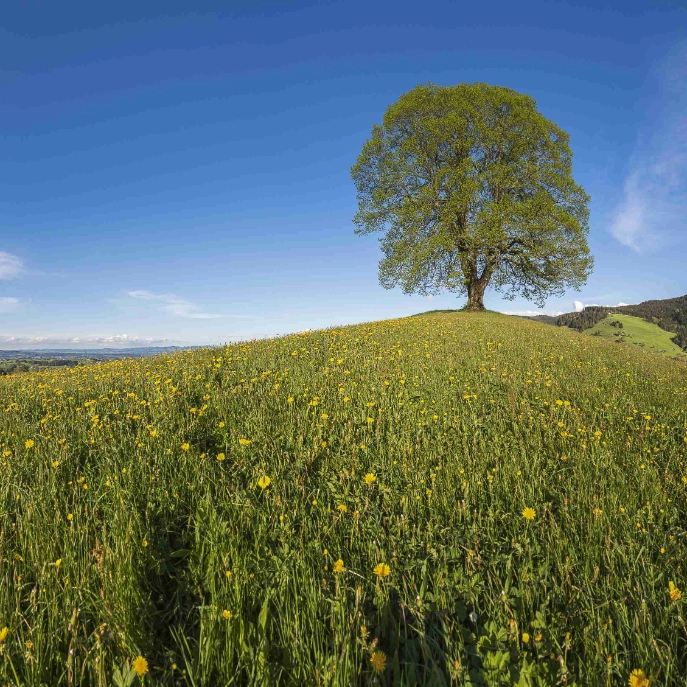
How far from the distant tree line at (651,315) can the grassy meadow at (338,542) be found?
38.3 metres

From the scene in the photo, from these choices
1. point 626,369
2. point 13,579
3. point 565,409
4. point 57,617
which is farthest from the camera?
point 626,369

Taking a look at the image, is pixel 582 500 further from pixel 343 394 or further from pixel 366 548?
pixel 343 394

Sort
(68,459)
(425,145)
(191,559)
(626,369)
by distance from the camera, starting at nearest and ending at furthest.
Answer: (191,559) < (68,459) < (626,369) < (425,145)

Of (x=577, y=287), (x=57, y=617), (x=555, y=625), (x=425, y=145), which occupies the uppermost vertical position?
(x=425, y=145)

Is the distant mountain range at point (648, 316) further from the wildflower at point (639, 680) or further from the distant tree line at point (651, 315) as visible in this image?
the wildflower at point (639, 680)

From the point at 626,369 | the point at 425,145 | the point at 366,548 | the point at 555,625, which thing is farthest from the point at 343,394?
the point at 425,145

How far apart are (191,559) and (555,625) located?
2159 millimetres

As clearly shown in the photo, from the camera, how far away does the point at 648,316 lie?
7400cm

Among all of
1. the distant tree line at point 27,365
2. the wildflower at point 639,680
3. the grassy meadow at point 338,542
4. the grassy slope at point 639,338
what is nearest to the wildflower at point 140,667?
the grassy meadow at point 338,542

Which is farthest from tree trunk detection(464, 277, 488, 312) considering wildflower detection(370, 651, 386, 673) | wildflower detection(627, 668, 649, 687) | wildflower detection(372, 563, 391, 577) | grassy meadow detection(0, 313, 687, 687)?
wildflower detection(370, 651, 386, 673)

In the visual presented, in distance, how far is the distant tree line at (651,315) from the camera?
54.5 m

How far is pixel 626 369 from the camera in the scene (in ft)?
31.0

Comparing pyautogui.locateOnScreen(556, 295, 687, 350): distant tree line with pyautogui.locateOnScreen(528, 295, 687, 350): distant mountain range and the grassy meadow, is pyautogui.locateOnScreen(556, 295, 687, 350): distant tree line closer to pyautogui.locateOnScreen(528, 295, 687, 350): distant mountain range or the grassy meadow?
pyautogui.locateOnScreen(528, 295, 687, 350): distant mountain range

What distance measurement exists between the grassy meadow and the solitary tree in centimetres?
2253
